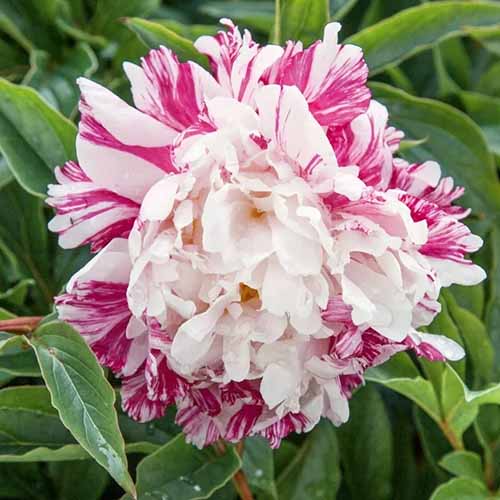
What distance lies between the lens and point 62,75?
27.5 inches

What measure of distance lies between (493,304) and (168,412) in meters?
0.23

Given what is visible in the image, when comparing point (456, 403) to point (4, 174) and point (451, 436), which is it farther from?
point (4, 174)

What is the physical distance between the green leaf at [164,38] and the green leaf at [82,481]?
270mm

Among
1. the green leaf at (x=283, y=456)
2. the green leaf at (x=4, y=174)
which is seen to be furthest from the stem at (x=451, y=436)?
the green leaf at (x=4, y=174)

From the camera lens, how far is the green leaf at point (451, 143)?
26.6 inches

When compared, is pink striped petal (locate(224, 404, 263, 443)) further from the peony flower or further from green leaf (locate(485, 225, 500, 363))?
green leaf (locate(485, 225, 500, 363))

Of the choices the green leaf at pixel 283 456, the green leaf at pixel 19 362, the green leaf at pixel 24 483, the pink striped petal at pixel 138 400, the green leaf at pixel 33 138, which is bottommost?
the green leaf at pixel 24 483

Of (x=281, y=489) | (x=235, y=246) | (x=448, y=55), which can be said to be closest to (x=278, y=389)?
(x=235, y=246)

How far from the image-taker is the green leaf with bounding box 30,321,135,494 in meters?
0.45

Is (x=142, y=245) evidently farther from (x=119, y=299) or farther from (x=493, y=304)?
(x=493, y=304)

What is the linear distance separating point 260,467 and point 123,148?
0.77ft

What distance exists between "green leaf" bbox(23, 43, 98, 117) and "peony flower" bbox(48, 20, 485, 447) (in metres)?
0.19

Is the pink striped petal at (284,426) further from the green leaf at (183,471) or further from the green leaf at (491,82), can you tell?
the green leaf at (491,82)

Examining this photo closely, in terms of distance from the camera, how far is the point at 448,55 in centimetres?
85
